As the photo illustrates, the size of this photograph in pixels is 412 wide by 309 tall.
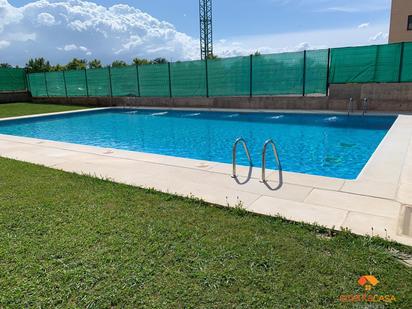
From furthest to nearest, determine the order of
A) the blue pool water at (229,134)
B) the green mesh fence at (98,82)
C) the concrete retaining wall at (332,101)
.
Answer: the green mesh fence at (98,82), the concrete retaining wall at (332,101), the blue pool water at (229,134)

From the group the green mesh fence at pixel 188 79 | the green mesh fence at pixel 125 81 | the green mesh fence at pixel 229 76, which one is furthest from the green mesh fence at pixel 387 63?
the green mesh fence at pixel 125 81

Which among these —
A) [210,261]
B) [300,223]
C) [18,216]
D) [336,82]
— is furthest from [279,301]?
[336,82]

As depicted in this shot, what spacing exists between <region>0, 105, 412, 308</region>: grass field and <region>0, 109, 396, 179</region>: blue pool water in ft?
11.6

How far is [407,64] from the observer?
12156 mm

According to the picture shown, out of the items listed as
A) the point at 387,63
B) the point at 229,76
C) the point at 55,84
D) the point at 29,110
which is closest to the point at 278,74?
the point at 229,76

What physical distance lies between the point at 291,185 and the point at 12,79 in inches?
1043

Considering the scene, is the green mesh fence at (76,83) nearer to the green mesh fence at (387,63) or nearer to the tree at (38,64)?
the green mesh fence at (387,63)

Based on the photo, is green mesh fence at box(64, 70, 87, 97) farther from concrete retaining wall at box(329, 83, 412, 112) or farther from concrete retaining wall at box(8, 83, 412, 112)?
concrete retaining wall at box(329, 83, 412, 112)

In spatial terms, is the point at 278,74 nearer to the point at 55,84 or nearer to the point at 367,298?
the point at 367,298

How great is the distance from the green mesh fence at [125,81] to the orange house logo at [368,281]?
738 inches

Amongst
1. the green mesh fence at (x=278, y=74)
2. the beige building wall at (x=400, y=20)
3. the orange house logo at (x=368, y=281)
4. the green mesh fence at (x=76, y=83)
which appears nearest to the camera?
the orange house logo at (x=368, y=281)

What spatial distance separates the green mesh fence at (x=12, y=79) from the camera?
938 inches

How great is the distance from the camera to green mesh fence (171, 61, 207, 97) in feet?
55.5

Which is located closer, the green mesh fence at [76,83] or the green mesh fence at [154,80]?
the green mesh fence at [154,80]
